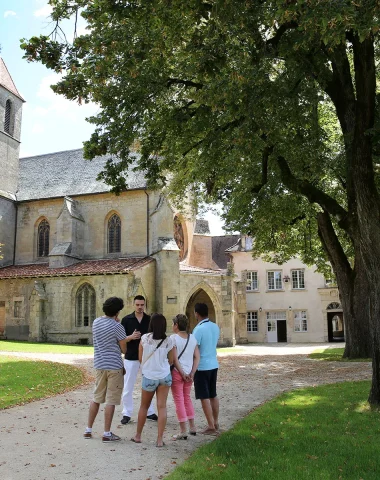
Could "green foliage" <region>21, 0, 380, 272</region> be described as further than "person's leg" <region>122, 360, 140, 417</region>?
Yes

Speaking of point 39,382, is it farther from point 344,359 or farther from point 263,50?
point 344,359

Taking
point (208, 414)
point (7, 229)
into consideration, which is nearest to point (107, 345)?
point (208, 414)

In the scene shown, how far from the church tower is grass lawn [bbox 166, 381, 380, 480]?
1240 inches

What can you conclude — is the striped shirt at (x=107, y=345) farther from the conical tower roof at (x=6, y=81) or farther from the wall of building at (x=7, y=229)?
the conical tower roof at (x=6, y=81)

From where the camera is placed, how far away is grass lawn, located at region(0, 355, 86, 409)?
10.7 m

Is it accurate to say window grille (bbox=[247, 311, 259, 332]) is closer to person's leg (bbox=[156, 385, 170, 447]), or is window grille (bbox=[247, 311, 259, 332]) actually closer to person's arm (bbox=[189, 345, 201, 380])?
person's arm (bbox=[189, 345, 201, 380])

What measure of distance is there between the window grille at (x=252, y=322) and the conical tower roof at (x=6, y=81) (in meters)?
26.7

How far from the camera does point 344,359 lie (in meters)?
18.5

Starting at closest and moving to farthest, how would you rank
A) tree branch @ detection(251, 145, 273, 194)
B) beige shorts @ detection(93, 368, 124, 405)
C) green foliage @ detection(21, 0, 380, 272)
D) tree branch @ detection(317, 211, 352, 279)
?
beige shorts @ detection(93, 368, 124, 405)
green foliage @ detection(21, 0, 380, 272)
tree branch @ detection(251, 145, 273, 194)
tree branch @ detection(317, 211, 352, 279)

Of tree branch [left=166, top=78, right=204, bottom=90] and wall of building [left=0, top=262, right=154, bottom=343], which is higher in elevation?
tree branch [left=166, top=78, right=204, bottom=90]

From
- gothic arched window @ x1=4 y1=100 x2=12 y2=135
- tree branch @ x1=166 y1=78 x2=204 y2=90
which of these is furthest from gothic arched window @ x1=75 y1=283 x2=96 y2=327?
tree branch @ x1=166 y1=78 x2=204 y2=90

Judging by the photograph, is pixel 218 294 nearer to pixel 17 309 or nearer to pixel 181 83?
pixel 17 309

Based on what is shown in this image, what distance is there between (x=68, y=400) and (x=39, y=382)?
282cm

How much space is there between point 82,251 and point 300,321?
63.9 ft
